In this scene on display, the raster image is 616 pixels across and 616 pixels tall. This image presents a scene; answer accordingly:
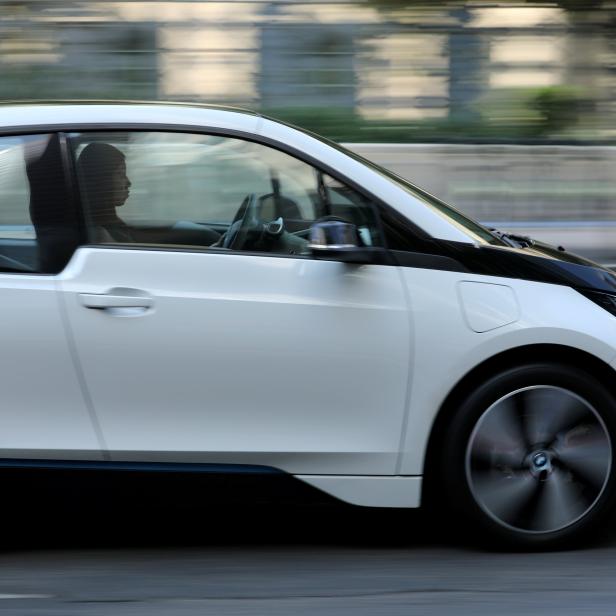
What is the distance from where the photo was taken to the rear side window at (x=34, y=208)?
3879mm

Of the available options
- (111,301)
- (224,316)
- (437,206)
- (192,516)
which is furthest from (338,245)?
(192,516)

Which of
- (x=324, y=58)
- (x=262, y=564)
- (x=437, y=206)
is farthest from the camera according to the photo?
(x=324, y=58)

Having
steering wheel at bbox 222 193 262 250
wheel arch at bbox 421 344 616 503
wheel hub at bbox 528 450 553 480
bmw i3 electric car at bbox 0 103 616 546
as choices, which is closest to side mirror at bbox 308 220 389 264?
bmw i3 electric car at bbox 0 103 616 546

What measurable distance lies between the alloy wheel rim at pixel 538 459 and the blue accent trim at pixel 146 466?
28.0 inches

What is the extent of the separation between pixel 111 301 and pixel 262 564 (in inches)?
40.4

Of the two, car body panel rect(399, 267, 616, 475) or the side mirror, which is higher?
the side mirror

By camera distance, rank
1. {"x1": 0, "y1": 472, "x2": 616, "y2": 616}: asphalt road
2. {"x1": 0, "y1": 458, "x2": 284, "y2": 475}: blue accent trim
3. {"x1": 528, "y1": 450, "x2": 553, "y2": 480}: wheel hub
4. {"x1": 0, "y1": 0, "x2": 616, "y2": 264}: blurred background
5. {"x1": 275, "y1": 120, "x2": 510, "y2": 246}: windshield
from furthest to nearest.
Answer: {"x1": 0, "y1": 0, "x2": 616, "y2": 264}: blurred background, {"x1": 275, "y1": 120, "x2": 510, "y2": 246}: windshield, {"x1": 528, "y1": 450, "x2": 553, "y2": 480}: wheel hub, {"x1": 0, "y1": 458, "x2": 284, "y2": 475}: blue accent trim, {"x1": 0, "y1": 472, "x2": 616, "y2": 616}: asphalt road

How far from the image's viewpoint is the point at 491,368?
13.1 feet

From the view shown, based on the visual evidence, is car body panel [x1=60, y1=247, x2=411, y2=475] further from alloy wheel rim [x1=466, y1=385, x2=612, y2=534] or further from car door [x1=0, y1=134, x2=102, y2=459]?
alloy wheel rim [x1=466, y1=385, x2=612, y2=534]

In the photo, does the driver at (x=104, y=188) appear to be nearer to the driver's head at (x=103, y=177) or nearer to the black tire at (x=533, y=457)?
the driver's head at (x=103, y=177)

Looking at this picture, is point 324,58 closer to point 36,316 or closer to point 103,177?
point 103,177

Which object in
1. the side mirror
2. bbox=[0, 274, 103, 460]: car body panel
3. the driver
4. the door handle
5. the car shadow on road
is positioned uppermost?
the driver

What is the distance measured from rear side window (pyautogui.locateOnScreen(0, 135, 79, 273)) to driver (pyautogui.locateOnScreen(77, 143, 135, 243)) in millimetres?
69

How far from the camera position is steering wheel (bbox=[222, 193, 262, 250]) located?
156 inches
